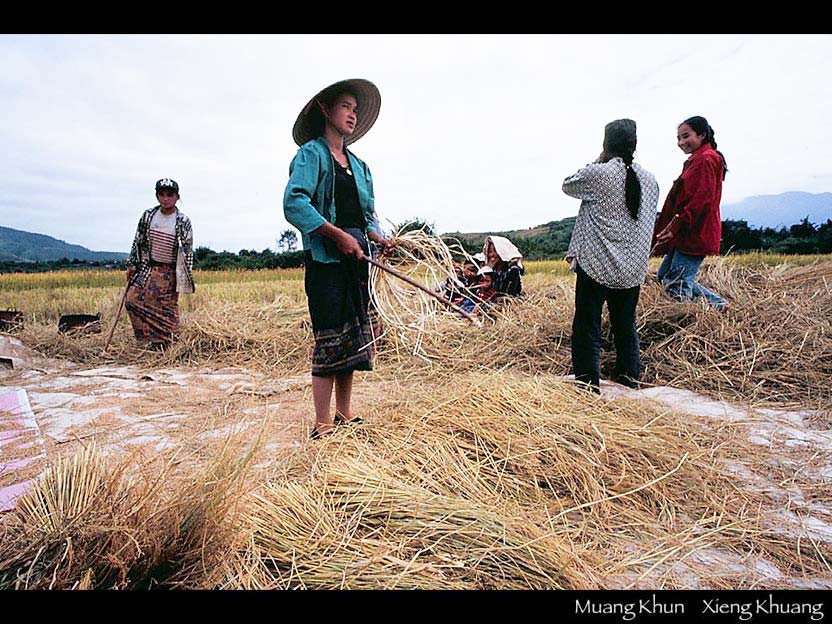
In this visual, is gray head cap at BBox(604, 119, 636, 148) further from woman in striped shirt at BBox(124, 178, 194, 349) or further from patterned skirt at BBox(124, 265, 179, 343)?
patterned skirt at BBox(124, 265, 179, 343)

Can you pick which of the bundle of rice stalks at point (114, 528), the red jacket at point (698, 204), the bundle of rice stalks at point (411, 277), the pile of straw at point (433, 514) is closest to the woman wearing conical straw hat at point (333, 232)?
the bundle of rice stalks at point (411, 277)

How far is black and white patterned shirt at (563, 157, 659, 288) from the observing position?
2885 mm

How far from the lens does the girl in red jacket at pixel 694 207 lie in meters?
3.49

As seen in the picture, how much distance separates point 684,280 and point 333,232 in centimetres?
300

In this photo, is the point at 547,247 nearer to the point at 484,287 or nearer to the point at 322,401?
the point at 484,287

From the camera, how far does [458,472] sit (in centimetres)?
176

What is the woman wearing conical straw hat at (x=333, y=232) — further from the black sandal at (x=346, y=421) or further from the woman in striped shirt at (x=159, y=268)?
the woman in striped shirt at (x=159, y=268)

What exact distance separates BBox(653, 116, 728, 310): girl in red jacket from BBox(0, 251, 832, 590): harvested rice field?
0.38m

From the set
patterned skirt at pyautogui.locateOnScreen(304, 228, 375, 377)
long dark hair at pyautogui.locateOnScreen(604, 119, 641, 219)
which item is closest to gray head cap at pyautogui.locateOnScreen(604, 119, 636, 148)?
long dark hair at pyautogui.locateOnScreen(604, 119, 641, 219)

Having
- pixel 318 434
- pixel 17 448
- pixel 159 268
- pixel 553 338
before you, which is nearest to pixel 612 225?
pixel 553 338

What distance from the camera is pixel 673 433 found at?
7.52 ft
